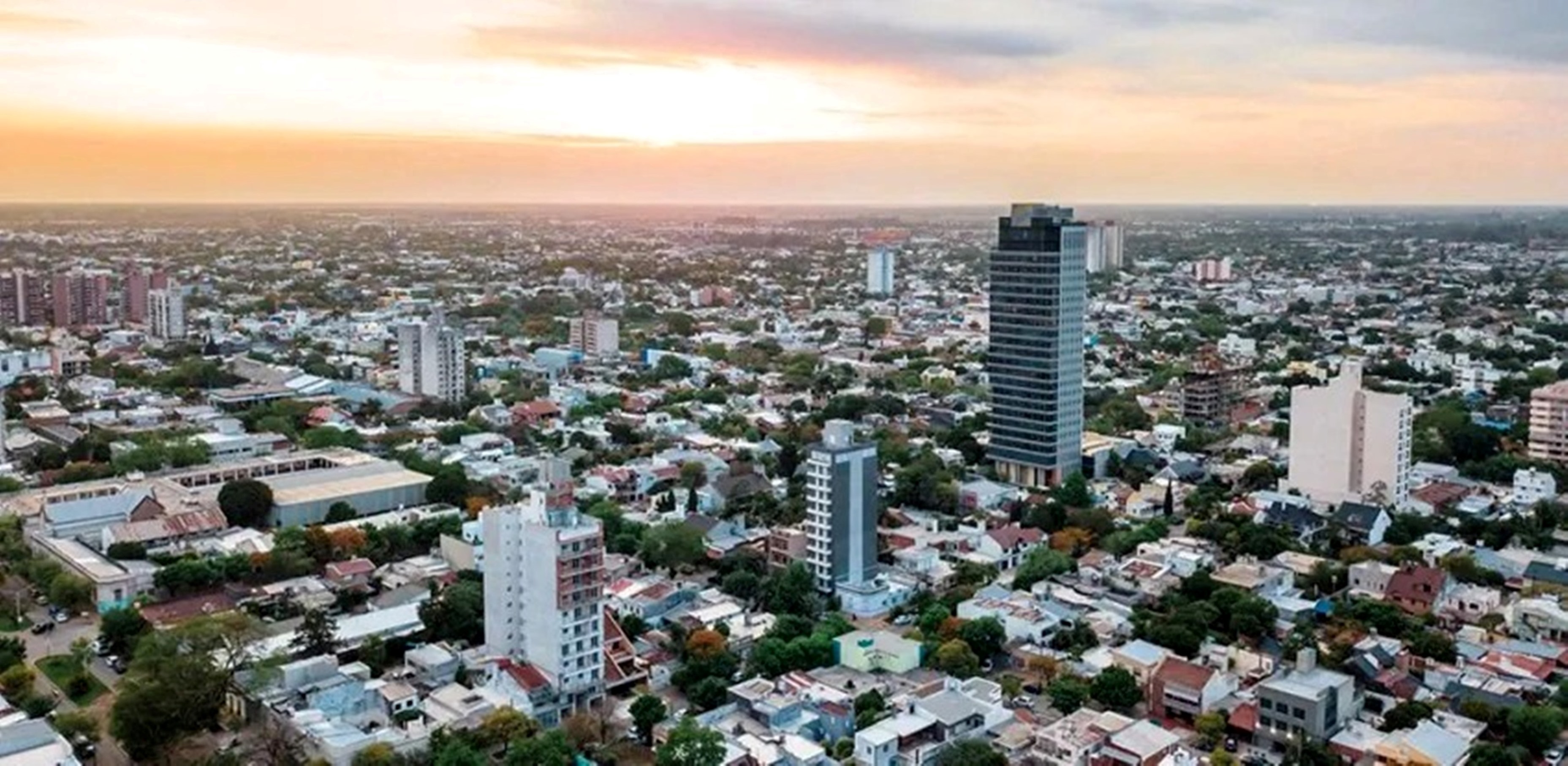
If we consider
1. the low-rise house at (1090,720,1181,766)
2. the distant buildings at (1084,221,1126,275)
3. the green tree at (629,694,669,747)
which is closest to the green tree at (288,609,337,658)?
the green tree at (629,694,669,747)

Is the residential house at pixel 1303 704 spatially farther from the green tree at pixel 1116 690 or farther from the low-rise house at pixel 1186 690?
the green tree at pixel 1116 690

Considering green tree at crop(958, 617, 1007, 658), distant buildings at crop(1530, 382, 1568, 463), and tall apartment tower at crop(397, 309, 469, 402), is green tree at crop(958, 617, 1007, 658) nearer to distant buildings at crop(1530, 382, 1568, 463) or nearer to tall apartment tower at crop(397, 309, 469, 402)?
distant buildings at crop(1530, 382, 1568, 463)

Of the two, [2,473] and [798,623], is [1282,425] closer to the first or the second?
[798,623]

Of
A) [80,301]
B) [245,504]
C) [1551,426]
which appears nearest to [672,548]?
[245,504]

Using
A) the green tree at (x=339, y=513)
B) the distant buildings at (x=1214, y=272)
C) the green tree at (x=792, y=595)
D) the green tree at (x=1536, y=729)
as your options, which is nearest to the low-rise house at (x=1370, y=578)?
the green tree at (x=1536, y=729)

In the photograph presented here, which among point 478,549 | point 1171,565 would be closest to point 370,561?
point 478,549

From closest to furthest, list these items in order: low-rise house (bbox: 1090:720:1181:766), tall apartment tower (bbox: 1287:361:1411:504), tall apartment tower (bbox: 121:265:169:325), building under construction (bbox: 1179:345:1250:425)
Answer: low-rise house (bbox: 1090:720:1181:766)
tall apartment tower (bbox: 1287:361:1411:504)
building under construction (bbox: 1179:345:1250:425)
tall apartment tower (bbox: 121:265:169:325)

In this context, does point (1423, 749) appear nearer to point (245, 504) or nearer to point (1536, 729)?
point (1536, 729)
